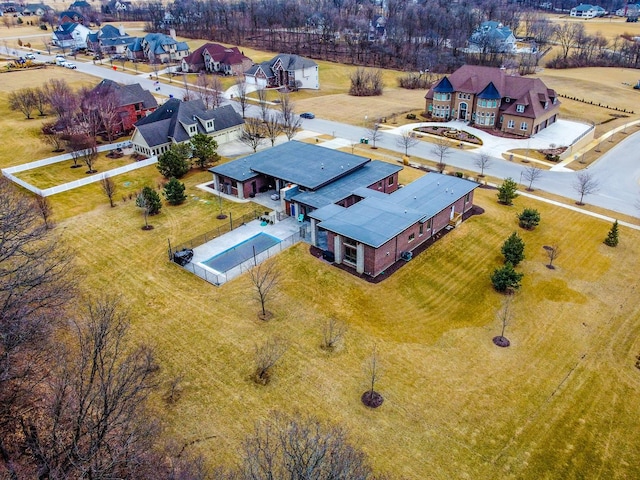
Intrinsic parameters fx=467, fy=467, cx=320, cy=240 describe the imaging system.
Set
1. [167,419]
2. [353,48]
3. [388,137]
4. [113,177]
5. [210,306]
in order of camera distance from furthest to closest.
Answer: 1. [353,48]
2. [388,137]
3. [113,177]
4. [210,306]
5. [167,419]

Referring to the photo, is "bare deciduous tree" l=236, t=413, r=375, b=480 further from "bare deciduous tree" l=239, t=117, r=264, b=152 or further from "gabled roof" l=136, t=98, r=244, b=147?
"gabled roof" l=136, t=98, r=244, b=147

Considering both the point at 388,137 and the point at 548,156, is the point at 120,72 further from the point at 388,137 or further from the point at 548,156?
the point at 548,156

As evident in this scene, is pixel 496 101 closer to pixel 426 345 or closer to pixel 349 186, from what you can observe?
pixel 349 186

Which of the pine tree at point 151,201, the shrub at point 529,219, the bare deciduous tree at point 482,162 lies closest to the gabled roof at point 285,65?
the bare deciduous tree at point 482,162

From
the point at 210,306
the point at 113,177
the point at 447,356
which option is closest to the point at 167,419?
the point at 210,306

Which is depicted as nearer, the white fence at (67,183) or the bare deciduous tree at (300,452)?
the bare deciduous tree at (300,452)

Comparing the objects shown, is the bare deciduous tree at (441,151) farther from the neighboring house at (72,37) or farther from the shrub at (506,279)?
the neighboring house at (72,37)

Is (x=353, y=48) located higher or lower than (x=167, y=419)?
higher
